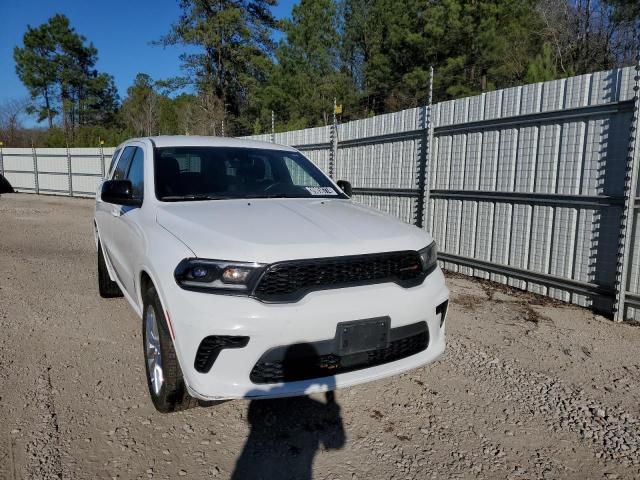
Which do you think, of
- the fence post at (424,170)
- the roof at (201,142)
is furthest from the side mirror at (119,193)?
the fence post at (424,170)

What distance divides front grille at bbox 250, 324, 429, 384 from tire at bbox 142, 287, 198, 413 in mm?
574

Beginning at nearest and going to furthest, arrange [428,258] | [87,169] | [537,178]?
[428,258] → [537,178] → [87,169]

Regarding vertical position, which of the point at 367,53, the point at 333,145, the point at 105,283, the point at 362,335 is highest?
the point at 367,53

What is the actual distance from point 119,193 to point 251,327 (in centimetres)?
168

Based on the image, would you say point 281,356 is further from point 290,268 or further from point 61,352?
point 61,352

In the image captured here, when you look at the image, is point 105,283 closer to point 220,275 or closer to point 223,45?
point 220,275

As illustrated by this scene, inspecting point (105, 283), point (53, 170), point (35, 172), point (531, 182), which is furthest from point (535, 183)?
point (35, 172)

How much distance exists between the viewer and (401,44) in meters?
23.2

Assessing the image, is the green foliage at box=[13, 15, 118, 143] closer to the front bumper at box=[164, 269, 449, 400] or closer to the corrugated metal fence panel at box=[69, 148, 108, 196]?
the corrugated metal fence panel at box=[69, 148, 108, 196]

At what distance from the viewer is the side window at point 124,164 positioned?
14.4 ft

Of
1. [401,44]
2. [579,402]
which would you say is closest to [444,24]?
[401,44]

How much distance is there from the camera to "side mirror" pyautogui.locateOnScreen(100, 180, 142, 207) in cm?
337

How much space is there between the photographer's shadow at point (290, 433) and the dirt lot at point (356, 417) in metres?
0.01

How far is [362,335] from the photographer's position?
249cm
